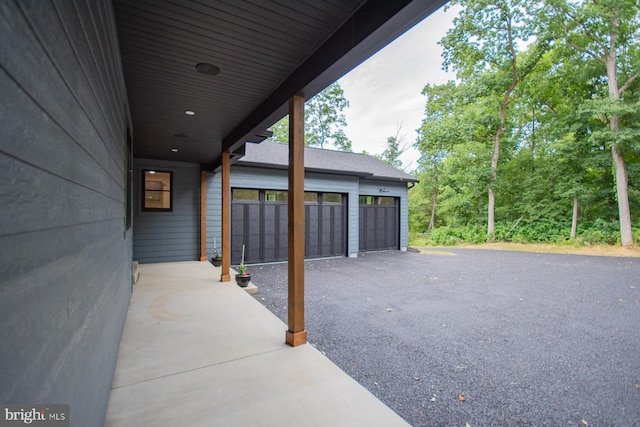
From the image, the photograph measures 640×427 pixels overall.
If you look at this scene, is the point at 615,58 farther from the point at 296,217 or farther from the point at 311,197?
the point at 296,217

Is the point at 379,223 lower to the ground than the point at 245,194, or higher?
lower

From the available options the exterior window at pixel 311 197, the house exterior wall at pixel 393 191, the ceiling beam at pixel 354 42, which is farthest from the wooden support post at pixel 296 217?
the house exterior wall at pixel 393 191

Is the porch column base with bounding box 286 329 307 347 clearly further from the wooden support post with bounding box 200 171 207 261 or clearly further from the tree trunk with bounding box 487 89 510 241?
the tree trunk with bounding box 487 89 510 241

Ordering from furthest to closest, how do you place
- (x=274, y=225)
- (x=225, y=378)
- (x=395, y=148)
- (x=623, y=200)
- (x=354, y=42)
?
(x=395, y=148) < (x=623, y=200) < (x=274, y=225) < (x=225, y=378) < (x=354, y=42)

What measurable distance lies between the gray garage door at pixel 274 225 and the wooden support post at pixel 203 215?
0.69m

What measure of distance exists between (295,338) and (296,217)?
1.16 metres

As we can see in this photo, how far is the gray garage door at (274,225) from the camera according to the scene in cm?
761

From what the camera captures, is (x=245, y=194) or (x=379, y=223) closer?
(x=245, y=194)

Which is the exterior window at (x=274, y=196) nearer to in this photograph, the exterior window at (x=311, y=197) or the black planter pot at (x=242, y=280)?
the exterior window at (x=311, y=197)

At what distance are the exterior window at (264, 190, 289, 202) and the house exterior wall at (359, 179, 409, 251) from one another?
10.2ft

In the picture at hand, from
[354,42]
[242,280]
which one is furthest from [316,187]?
[354,42]

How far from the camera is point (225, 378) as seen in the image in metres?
2.14

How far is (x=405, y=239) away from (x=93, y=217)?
1074 centimetres

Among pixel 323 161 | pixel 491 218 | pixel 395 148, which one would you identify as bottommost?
pixel 491 218
